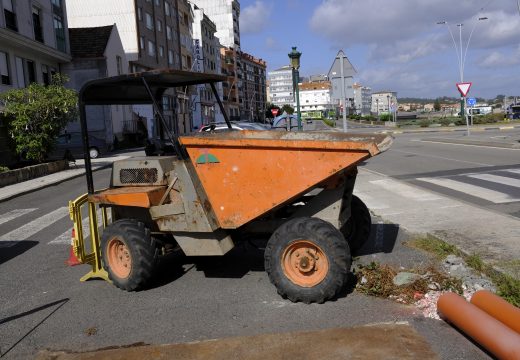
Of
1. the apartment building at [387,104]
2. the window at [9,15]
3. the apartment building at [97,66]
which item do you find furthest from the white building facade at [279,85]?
the window at [9,15]

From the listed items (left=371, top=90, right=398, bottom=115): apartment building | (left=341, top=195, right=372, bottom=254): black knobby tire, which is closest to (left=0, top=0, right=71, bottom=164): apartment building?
(left=341, top=195, right=372, bottom=254): black knobby tire

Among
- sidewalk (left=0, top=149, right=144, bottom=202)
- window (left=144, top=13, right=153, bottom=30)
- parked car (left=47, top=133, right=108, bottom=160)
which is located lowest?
sidewalk (left=0, top=149, right=144, bottom=202)

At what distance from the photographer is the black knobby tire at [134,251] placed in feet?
17.9

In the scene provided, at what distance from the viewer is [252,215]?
507cm

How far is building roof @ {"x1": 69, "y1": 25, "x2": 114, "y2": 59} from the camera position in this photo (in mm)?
39844

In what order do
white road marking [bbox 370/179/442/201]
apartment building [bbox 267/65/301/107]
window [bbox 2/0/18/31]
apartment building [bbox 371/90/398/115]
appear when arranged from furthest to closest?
apartment building [bbox 267/65/301/107] < apartment building [bbox 371/90/398/115] < window [bbox 2/0/18/31] < white road marking [bbox 370/179/442/201]

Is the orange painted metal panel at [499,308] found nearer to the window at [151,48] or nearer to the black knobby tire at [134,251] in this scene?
the black knobby tire at [134,251]

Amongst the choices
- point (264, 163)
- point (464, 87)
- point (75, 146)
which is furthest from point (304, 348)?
point (75, 146)

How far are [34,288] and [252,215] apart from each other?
9.47 ft

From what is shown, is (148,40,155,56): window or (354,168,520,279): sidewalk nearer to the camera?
(354,168,520,279): sidewalk

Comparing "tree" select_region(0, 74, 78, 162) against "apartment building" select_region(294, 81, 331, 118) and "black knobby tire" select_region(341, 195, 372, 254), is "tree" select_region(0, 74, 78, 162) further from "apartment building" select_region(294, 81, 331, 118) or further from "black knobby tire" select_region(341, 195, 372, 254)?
"apartment building" select_region(294, 81, 331, 118)

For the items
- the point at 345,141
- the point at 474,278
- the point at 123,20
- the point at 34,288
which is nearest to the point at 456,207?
the point at 474,278

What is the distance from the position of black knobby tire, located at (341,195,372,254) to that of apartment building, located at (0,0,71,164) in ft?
66.7

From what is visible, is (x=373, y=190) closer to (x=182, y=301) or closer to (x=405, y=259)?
(x=405, y=259)
